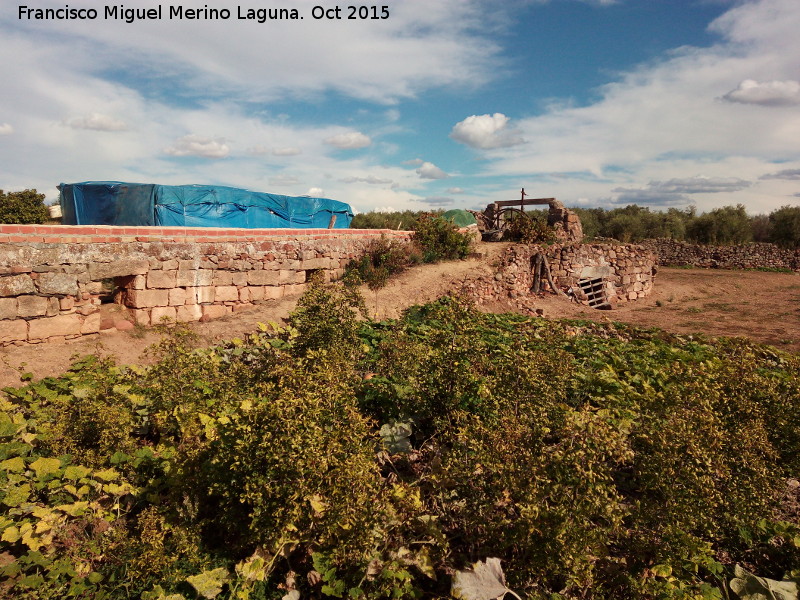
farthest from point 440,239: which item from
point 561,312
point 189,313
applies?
point 189,313

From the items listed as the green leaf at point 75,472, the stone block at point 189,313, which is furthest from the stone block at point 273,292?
the green leaf at point 75,472

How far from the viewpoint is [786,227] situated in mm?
27281

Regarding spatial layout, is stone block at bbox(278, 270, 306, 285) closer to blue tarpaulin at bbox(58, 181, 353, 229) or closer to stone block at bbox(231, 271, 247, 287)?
stone block at bbox(231, 271, 247, 287)

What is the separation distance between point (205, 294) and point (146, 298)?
1.14m

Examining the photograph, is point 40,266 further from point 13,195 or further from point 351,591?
point 13,195

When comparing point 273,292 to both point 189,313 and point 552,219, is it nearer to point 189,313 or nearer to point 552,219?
point 189,313

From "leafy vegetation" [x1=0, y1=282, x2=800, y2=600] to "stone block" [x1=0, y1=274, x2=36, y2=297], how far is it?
360 cm

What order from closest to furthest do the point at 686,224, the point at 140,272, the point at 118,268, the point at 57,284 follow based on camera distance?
1. the point at 57,284
2. the point at 118,268
3. the point at 140,272
4. the point at 686,224

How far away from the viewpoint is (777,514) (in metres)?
3.87

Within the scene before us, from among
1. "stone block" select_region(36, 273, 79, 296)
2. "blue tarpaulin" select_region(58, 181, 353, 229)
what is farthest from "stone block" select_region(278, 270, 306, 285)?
"stone block" select_region(36, 273, 79, 296)

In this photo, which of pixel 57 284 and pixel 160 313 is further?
pixel 160 313

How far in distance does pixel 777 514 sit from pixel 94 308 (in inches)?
376

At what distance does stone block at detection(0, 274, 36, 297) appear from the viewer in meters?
7.25

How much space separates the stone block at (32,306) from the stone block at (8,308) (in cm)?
5
